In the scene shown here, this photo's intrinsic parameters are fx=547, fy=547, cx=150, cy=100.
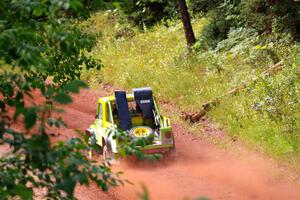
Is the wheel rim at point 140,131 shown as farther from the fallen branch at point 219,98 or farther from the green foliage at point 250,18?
the green foliage at point 250,18

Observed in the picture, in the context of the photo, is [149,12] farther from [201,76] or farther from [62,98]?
[62,98]

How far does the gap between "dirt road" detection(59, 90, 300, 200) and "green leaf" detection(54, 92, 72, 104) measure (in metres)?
7.21

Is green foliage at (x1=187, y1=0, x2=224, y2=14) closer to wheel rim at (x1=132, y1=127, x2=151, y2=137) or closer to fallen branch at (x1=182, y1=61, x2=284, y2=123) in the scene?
fallen branch at (x1=182, y1=61, x2=284, y2=123)

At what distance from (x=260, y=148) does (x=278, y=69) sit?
3.97m

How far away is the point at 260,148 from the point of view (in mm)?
13266

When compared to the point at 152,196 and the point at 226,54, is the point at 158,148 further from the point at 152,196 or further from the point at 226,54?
the point at 226,54

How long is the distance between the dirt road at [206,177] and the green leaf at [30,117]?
724cm

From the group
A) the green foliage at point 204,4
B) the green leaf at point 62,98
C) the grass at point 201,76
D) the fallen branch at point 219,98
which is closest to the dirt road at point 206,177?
the grass at point 201,76

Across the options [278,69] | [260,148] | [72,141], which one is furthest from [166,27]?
[72,141]

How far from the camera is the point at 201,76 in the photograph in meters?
19.2

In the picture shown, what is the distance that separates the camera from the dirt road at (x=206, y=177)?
36.8 feet

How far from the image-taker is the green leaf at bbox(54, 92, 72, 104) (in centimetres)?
331

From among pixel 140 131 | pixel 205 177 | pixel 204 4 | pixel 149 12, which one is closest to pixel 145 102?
pixel 140 131

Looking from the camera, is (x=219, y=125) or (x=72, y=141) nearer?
(x=72, y=141)
